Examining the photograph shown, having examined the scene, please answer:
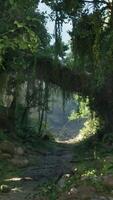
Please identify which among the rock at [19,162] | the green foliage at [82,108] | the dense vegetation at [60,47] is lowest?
the rock at [19,162]

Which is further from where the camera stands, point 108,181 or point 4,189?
point 4,189

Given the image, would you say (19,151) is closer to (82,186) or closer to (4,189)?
(4,189)

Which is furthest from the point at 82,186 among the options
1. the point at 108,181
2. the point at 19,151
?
the point at 19,151

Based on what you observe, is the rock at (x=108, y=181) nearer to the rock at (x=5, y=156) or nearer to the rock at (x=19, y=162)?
the rock at (x=19, y=162)

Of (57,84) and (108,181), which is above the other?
(57,84)

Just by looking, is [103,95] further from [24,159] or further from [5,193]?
[5,193]

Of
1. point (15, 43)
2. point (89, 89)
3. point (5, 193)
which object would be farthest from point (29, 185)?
point (89, 89)

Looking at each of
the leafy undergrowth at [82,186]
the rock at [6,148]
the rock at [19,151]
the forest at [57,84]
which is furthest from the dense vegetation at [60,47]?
the leafy undergrowth at [82,186]

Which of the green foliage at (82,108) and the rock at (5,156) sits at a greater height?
the green foliage at (82,108)

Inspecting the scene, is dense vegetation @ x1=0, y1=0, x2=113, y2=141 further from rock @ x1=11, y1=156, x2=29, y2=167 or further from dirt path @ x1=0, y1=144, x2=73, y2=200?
dirt path @ x1=0, y1=144, x2=73, y2=200

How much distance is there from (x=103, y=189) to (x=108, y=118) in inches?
484

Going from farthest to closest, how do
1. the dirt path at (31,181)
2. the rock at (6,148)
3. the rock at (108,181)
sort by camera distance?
the rock at (6,148) → the dirt path at (31,181) → the rock at (108,181)

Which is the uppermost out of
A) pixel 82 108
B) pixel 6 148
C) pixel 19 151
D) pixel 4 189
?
pixel 82 108

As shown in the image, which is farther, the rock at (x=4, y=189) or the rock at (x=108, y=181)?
the rock at (x=4, y=189)
